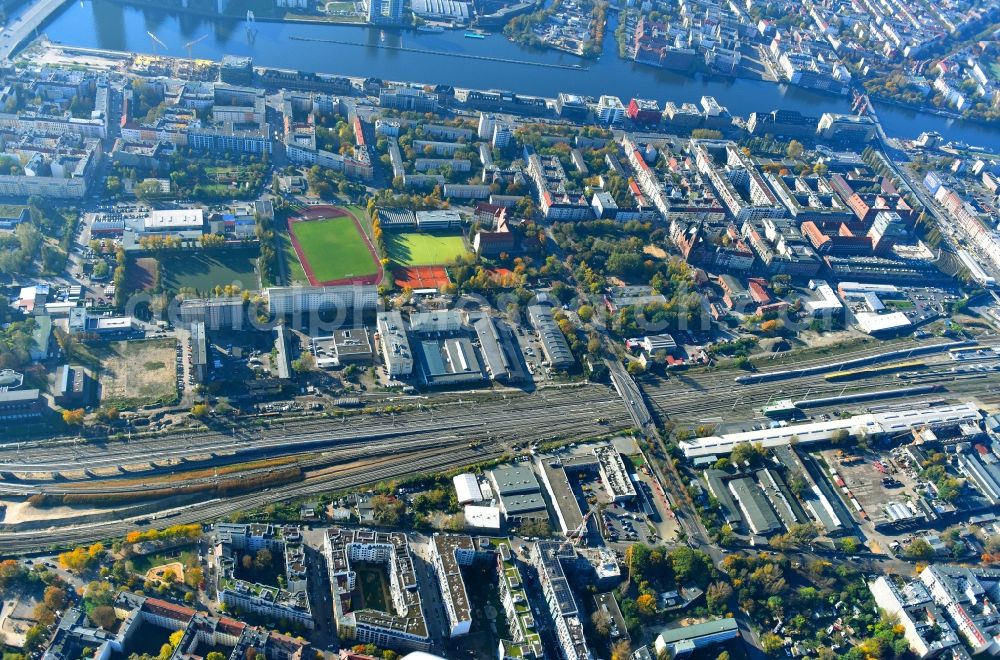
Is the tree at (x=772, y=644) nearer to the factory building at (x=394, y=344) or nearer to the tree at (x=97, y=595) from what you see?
the factory building at (x=394, y=344)

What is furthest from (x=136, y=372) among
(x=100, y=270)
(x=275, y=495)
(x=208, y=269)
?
(x=275, y=495)

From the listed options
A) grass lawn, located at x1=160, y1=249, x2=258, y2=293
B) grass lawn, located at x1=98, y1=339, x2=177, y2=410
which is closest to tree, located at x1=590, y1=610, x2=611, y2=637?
grass lawn, located at x1=98, y1=339, x2=177, y2=410

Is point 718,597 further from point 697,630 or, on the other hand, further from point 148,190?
point 148,190

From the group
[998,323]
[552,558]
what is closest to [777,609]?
[552,558]

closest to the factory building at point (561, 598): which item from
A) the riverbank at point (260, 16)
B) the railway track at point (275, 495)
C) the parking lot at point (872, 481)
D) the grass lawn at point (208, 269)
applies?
the railway track at point (275, 495)

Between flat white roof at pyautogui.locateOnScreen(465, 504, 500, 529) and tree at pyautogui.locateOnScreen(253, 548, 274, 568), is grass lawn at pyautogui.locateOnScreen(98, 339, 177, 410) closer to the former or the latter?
tree at pyautogui.locateOnScreen(253, 548, 274, 568)

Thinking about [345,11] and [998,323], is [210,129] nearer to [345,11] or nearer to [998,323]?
[345,11]
